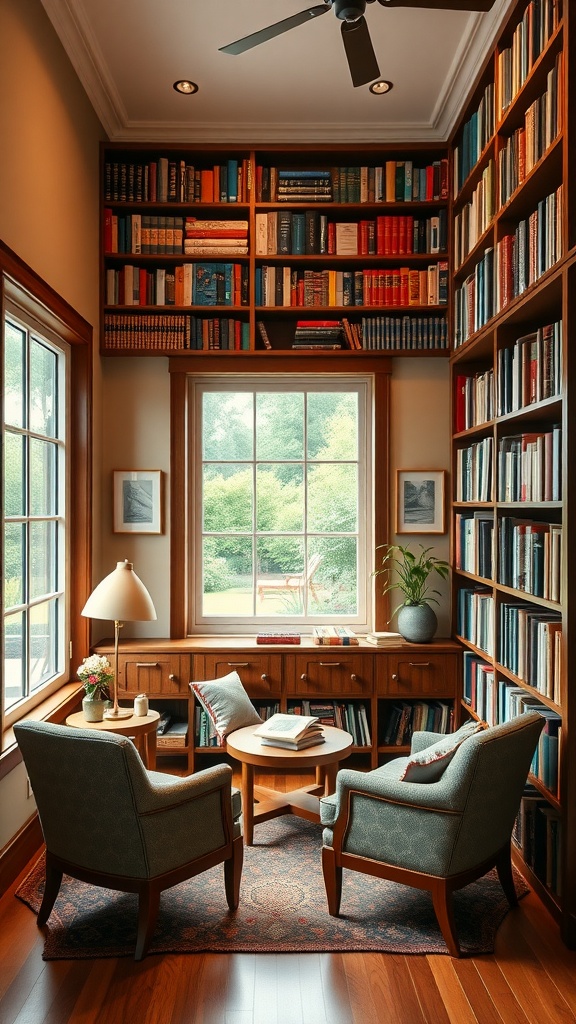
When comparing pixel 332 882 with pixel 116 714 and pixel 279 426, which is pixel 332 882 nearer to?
pixel 116 714

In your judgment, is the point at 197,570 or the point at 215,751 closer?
the point at 215,751

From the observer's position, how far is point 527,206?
3.40 m

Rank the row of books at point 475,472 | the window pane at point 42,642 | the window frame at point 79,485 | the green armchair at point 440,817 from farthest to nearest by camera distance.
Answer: the window frame at point 79,485
the row of books at point 475,472
the window pane at point 42,642
the green armchair at point 440,817

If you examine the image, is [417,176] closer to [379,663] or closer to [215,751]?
[379,663]

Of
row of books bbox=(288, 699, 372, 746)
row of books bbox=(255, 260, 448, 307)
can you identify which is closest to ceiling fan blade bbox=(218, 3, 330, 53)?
row of books bbox=(255, 260, 448, 307)

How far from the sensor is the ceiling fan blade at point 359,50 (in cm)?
283

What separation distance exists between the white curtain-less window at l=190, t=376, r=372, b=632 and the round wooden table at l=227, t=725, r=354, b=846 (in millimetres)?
1221

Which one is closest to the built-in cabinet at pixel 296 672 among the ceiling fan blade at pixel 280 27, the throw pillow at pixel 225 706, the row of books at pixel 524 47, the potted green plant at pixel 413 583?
the potted green plant at pixel 413 583

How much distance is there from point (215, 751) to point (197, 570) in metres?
1.12

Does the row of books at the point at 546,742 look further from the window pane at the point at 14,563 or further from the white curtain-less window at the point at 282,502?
the window pane at the point at 14,563

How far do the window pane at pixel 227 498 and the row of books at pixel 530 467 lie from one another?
1.78 meters

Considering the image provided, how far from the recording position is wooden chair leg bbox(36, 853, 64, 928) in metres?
2.77

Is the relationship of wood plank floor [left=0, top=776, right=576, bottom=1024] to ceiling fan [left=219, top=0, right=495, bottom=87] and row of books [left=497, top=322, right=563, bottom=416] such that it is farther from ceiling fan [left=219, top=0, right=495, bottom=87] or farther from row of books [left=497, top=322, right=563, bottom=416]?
ceiling fan [left=219, top=0, right=495, bottom=87]

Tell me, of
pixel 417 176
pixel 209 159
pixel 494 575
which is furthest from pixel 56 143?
pixel 494 575
